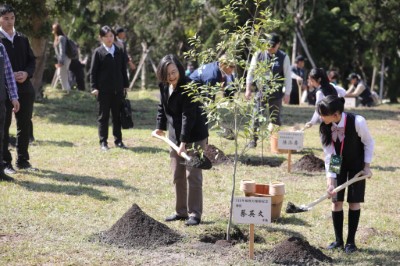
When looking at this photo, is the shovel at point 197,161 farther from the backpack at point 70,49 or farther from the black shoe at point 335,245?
the backpack at point 70,49

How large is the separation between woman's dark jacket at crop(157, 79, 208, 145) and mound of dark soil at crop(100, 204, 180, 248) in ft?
2.91

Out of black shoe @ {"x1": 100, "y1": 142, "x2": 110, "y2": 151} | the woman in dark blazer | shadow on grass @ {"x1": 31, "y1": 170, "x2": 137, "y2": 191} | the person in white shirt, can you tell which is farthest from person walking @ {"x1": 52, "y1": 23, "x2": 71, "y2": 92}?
the woman in dark blazer

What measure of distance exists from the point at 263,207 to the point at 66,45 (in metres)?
12.9

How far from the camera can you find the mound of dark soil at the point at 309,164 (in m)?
10.6

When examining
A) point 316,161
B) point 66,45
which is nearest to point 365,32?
point 66,45

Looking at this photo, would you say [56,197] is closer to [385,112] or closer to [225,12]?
[225,12]

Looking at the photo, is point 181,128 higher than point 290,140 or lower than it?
higher

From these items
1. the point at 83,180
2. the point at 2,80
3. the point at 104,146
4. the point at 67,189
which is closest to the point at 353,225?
the point at 67,189

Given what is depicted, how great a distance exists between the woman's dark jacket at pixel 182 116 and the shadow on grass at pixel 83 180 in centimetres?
205

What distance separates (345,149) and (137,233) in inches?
80.2

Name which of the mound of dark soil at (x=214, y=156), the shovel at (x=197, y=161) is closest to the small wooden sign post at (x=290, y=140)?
the mound of dark soil at (x=214, y=156)

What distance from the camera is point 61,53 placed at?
58.8 feet

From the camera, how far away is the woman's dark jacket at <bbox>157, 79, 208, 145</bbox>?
687cm

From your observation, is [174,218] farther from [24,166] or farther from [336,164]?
[24,166]
